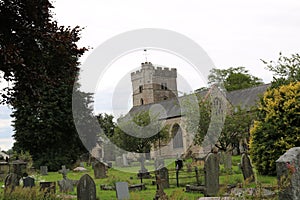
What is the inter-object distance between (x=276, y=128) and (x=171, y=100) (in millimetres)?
40341

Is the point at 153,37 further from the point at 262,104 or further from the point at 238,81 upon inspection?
the point at 238,81

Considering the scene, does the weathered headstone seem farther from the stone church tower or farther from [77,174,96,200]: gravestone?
the stone church tower

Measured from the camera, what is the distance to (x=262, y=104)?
15875 mm

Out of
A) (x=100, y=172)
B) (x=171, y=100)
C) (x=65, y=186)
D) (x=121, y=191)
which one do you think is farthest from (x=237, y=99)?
(x=121, y=191)

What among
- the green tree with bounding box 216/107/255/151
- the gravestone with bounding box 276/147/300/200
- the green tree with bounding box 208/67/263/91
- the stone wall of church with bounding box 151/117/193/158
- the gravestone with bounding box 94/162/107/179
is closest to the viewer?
the gravestone with bounding box 276/147/300/200

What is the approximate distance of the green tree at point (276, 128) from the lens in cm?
1356

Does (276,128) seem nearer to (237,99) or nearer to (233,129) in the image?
(233,129)

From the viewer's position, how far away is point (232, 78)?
53344mm

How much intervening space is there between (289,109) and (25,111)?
26.7 m

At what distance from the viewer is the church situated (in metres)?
41.2

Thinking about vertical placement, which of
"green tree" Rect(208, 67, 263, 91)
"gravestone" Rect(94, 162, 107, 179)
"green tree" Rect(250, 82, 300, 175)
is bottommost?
"gravestone" Rect(94, 162, 107, 179)

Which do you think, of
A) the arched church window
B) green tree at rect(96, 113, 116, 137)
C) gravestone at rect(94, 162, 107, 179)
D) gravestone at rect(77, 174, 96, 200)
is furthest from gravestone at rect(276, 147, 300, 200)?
the arched church window

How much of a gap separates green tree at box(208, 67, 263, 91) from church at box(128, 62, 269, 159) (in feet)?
19.1

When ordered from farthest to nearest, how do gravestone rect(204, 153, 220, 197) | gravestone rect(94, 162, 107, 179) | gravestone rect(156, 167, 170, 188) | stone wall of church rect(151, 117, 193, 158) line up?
stone wall of church rect(151, 117, 193, 158)
gravestone rect(94, 162, 107, 179)
gravestone rect(156, 167, 170, 188)
gravestone rect(204, 153, 220, 197)
